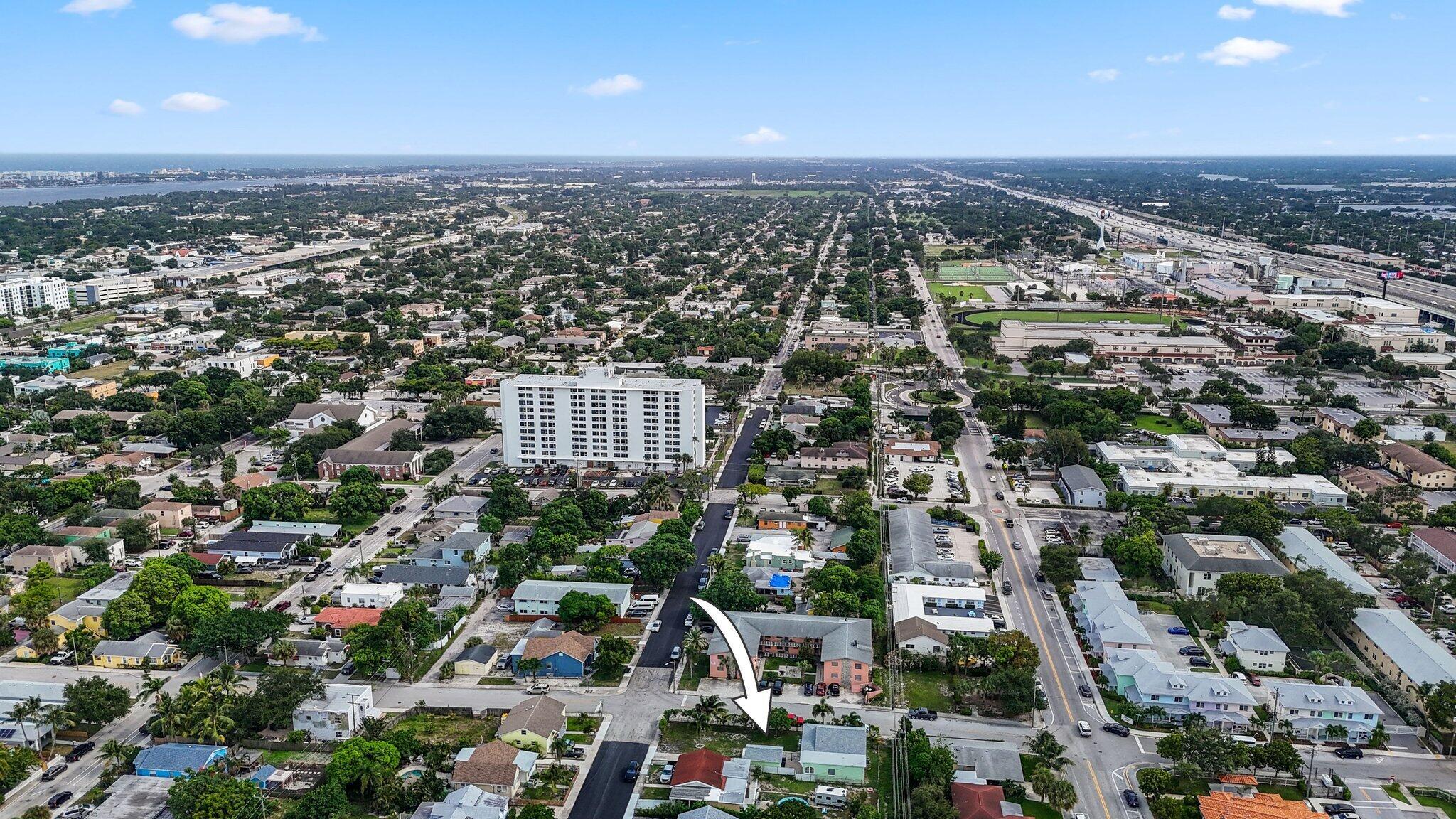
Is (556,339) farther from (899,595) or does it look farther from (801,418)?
(899,595)

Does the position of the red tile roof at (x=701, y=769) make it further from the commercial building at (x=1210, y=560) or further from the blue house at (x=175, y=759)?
the commercial building at (x=1210, y=560)

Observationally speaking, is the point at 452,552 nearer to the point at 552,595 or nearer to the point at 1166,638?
the point at 552,595

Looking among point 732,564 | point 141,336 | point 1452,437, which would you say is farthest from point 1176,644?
point 141,336

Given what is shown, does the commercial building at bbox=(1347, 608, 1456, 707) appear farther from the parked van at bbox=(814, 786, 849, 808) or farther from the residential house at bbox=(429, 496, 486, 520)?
the residential house at bbox=(429, 496, 486, 520)

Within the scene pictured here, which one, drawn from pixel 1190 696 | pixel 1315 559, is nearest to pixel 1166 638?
pixel 1190 696

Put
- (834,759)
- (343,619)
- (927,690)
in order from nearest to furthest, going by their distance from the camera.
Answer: (834,759), (927,690), (343,619)

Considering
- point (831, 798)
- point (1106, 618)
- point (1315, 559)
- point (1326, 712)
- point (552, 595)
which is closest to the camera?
point (831, 798)

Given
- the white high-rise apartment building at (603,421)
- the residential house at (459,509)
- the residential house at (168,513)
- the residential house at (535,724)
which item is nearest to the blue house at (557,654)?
the residential house at (535,724)
